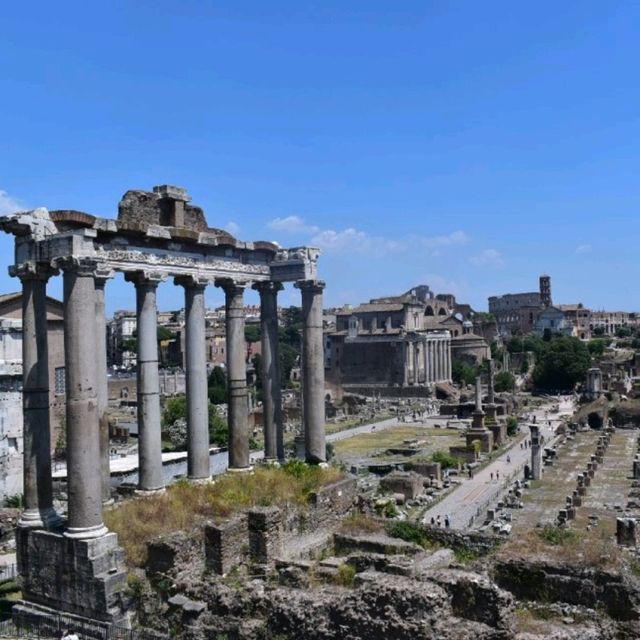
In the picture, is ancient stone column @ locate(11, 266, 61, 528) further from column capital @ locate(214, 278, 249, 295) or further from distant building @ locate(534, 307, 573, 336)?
distant building @ locate(534, 307, 573, 336)

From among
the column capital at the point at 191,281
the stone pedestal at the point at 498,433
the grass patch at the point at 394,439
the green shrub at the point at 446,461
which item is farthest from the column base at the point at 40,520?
the stone pedestal at the point at 498,433

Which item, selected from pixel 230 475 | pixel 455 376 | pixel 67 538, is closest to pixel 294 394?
pixel 455 376

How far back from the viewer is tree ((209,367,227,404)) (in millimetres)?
70625

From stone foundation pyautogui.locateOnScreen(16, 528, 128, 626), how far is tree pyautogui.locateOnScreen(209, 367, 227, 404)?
55654 millimetres

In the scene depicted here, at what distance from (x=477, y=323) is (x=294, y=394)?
208 feet

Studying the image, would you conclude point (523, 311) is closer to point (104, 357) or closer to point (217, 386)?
point (217, 386)

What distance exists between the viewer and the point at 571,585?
37.8 ft

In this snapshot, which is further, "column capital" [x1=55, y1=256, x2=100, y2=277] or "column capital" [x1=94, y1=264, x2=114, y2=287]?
"column capital" [x1=94, y1=264, x2=114, y2=287]

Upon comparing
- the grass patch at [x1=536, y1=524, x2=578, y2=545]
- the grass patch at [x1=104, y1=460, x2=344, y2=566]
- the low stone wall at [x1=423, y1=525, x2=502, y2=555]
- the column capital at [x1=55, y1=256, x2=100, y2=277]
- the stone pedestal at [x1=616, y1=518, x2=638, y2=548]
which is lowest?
the stone pedestal at [x1=616, y1=518, x2=638, y2=548]

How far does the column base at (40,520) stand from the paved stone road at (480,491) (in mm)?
18554

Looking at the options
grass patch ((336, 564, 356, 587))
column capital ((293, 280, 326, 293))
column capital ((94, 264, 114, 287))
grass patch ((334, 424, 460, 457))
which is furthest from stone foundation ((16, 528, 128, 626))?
grass patch ((334, 424, 460, 457))

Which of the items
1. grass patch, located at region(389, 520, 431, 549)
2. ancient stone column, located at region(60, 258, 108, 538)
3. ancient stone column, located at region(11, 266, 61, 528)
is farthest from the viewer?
grass patch, located at region(389, 520, 431, 549)

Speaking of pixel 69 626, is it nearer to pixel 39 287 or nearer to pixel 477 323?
pixel 39 287

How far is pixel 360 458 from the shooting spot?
157 ft
